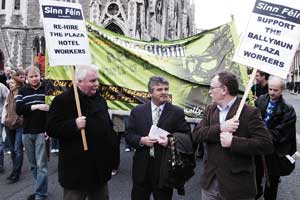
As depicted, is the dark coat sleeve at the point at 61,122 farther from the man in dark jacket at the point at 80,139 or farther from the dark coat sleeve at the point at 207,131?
the dark coat sleeve at the point at 207,131

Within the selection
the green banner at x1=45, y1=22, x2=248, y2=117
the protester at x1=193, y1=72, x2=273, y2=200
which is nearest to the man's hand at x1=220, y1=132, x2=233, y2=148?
the protester at x1=193, y1=72, x2=273, y2=200

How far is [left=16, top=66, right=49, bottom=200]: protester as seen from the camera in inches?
225

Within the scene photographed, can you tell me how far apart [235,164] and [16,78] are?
16.0 ft

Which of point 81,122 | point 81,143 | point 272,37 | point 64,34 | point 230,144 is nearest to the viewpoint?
point 230,144

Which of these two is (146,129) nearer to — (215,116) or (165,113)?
(165,113)

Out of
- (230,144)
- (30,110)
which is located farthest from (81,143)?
(30,110)

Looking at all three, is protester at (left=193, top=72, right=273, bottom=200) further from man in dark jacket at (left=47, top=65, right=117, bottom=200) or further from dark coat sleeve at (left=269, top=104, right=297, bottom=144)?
dark coat sleeve at (left=269, top=104, right=297, bottom=144)

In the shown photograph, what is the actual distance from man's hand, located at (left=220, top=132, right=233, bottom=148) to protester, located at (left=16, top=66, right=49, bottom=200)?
3.17 metres

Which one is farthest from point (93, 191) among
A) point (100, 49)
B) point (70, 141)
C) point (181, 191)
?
point (100, 49)

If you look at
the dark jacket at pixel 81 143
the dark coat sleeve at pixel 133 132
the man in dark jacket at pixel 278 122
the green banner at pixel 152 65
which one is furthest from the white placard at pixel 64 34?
Result: the green banner at pixel 152 65

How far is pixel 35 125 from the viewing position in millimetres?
5785

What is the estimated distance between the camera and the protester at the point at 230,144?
3359 millimetres

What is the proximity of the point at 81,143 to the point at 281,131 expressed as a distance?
2.43 metres

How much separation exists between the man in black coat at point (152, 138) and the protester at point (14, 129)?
11.1 ft
